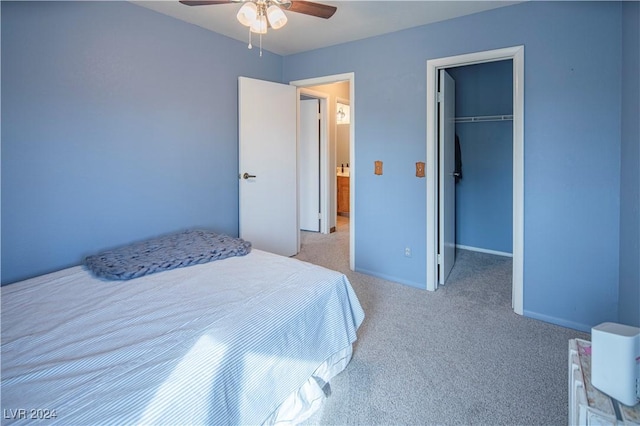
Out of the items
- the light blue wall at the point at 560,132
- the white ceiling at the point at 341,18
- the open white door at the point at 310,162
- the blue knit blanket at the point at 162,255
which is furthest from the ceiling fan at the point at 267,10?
the open white door at the point at 310,162

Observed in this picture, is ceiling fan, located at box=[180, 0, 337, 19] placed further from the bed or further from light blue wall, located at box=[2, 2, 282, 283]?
the bed

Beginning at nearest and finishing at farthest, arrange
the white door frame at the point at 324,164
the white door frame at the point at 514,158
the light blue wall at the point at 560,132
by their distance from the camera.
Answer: the light blue wall at the point at 560,132 < the white door frame at the point at 514,158 < the white door frame at the point at 324,164

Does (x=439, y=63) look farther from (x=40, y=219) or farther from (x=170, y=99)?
(x=40, y=219)

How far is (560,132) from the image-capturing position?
7.98 feet

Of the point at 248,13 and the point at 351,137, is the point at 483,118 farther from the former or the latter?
the point at 248,13

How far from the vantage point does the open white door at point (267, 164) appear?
3.51 meters

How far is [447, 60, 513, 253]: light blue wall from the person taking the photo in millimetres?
4004

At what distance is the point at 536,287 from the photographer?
2.62 m

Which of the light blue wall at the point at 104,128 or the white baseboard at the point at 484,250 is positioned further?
the white baseboard at the point at 484,250

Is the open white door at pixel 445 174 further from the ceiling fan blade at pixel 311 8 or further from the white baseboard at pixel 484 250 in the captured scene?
the ceiling fan blade at pixel 311 8

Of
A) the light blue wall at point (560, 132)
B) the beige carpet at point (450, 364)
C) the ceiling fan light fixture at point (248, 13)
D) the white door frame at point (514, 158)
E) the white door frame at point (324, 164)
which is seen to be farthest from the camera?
the white door frame at point (324, 164)

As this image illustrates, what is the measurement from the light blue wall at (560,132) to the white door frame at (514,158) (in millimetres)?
40

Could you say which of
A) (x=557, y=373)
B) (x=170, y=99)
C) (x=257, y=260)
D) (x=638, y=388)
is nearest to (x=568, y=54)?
(x=557, y=373)

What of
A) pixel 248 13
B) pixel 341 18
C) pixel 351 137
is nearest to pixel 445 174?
pixel 351 137
